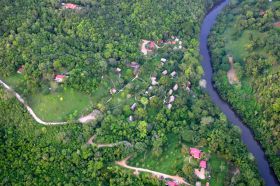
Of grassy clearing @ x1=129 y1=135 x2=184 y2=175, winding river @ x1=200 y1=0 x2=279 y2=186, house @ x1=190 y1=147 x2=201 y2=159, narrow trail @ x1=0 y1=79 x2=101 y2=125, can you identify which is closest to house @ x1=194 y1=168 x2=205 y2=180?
house @ x1=190 y1=147 x2=201 y2=159

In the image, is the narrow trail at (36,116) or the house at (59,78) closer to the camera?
the narrow trail at (36,116)

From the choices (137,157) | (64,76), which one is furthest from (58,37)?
(137,157)

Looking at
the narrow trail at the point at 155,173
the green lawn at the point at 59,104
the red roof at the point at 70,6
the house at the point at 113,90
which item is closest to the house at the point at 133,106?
the house at the point at 113,90

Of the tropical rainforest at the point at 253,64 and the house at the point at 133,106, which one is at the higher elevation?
the tropical rainforest at the point at 253,64

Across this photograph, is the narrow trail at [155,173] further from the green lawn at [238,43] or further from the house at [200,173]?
the green lawn at [238,43]

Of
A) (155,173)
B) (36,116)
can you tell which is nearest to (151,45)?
(36,116)

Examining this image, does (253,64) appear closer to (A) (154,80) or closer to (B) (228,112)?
(B) (228,112)

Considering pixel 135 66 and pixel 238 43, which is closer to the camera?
pixel 135 66
